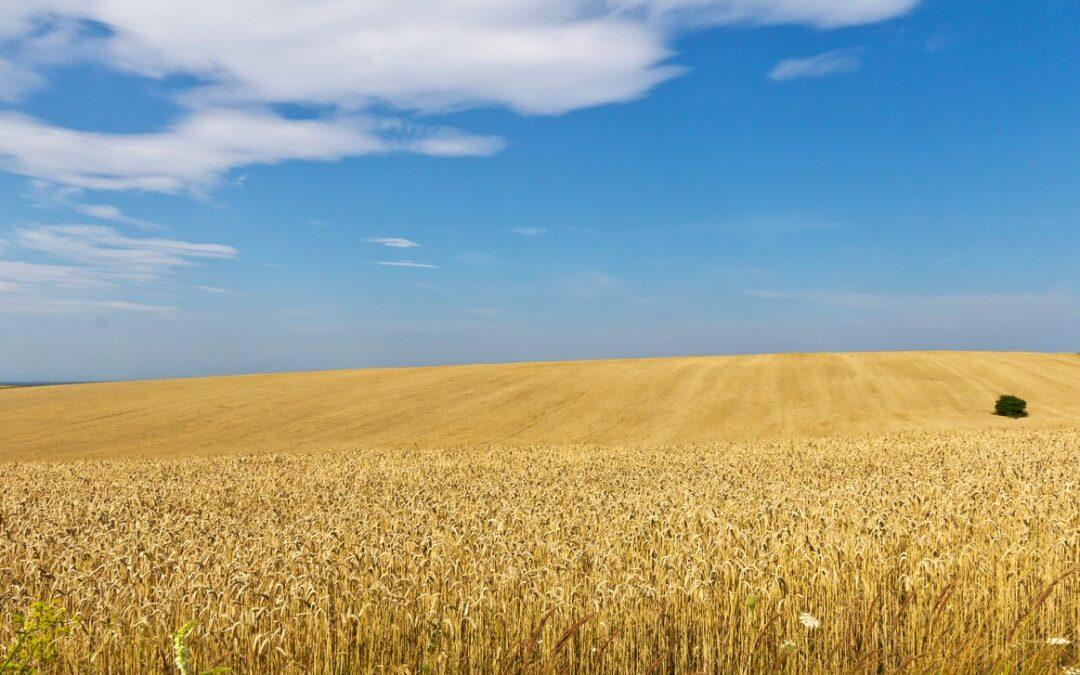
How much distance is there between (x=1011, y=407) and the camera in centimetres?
3378

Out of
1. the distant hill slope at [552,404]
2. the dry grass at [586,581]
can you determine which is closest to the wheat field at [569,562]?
the dry grass at [586,581]

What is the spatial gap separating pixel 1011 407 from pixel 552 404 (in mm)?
21523

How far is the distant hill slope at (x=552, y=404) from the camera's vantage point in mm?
31812

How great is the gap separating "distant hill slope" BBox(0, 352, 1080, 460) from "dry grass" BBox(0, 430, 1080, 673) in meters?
19.9

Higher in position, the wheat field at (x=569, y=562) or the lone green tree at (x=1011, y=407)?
the wheat field at (x=569, y=562)

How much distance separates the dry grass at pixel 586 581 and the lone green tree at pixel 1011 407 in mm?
26679

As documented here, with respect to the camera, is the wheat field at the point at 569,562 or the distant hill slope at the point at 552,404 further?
the distant hill slope at the point at 552,404

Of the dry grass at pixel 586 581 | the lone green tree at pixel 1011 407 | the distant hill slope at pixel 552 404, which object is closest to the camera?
the dry grass at pixel 586 581

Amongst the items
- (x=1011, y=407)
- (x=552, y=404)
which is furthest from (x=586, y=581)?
(x=1011, y=407)

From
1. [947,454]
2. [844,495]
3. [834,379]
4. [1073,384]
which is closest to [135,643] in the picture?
[844,495]

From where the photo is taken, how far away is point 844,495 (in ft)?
32.6

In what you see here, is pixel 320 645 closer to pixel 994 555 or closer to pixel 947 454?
pixel 994 555

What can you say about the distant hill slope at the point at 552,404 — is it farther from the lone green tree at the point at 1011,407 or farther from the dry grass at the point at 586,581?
the dry grass at the point at 586,581

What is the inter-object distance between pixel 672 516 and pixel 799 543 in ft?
5.49
